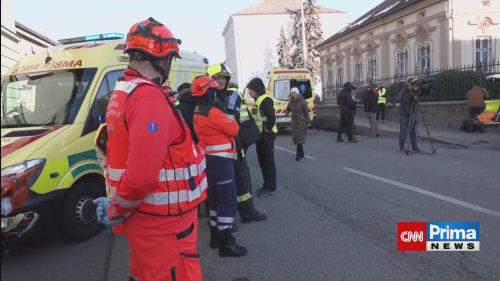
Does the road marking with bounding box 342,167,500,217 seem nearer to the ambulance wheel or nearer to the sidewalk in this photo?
the ambulance wheel

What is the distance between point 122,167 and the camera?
200 cm

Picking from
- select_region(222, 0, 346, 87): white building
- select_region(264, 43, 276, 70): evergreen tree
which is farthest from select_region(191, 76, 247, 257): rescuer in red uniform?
select_region(264, 43, 276, 70): evergreen tree

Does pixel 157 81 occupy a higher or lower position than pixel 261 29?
lower

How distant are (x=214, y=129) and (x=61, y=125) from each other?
184 centimetres

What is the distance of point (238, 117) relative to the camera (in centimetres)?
470

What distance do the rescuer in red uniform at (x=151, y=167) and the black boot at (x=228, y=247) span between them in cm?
195

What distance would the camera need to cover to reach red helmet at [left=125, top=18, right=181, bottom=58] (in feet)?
6.66

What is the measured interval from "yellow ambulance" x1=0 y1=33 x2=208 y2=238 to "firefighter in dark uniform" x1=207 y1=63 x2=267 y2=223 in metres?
1.37

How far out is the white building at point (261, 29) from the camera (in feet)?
203

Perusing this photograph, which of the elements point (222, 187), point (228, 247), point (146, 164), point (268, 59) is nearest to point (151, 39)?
point (146, 164)

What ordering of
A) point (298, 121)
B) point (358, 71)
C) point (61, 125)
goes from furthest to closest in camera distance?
point (358, 71) < point (298, 121) < point (61, 125)

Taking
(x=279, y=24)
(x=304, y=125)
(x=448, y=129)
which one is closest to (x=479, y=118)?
(x=448, y=129)

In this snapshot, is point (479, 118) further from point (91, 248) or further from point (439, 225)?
point (91, 248)

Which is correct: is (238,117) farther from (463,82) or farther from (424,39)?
(424,39)
